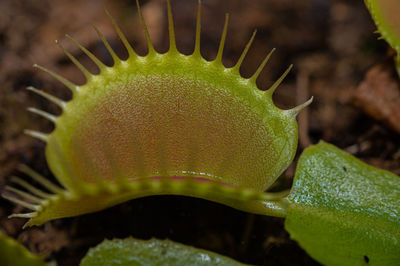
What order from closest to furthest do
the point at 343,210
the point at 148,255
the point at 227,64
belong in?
the point at 148,255
the point at 343,210
the point at 227,64

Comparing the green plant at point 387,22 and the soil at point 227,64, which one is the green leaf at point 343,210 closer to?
the soil at point 227,64

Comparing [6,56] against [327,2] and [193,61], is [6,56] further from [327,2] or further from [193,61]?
[327,2]

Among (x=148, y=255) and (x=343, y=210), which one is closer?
(x=148, y=255)

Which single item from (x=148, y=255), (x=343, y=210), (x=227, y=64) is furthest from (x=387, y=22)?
(x=148, y=255)

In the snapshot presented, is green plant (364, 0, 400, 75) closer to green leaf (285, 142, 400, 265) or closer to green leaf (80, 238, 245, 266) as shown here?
green leaf (285, 142, 400, 265)

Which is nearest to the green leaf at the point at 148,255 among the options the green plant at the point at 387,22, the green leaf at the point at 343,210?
the green leaf at the point at 343,210

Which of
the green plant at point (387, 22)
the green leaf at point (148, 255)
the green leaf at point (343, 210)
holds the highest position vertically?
the green plant at point (387, 22)

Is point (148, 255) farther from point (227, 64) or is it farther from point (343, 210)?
point (227, 64)
